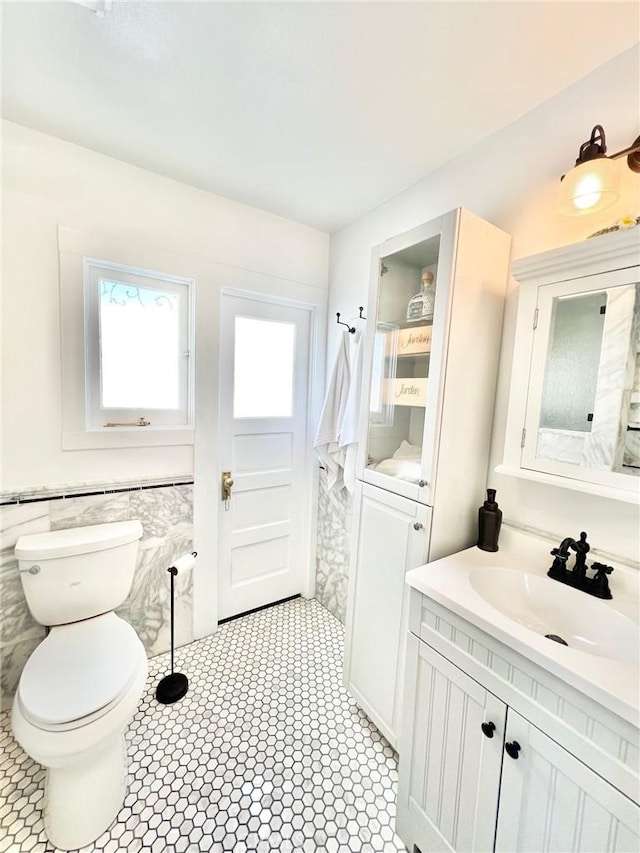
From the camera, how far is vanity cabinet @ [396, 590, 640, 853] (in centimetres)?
68

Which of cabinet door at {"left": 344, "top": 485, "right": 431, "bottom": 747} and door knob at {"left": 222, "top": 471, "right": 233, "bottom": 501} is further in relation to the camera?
door knob at {"left": 222, "top": 471, "right": 233, "bottom": 501}

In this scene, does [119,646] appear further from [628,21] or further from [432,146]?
[628,21]

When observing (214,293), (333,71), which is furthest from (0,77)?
(333,71)

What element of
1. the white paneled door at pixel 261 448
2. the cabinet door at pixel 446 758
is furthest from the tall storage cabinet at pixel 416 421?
the white paneled door at pixel 261 448

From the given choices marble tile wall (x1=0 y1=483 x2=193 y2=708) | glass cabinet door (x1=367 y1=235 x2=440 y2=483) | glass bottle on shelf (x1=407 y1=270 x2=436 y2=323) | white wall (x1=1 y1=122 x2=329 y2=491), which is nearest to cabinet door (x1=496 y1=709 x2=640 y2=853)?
glass cabinet door (x1=367 y1=235 x2=440 y2=483)

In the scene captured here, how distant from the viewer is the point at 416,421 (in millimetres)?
1381

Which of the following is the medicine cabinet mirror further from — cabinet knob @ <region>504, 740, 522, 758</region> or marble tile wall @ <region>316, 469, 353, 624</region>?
marble tile wall @ <region>316, 469, 353, 624</region>

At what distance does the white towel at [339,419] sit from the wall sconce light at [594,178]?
3.47ft

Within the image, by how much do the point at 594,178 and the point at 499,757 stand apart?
5.17ft

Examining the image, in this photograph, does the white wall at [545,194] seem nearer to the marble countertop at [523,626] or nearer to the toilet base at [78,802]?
the marble countertop at [523,626]

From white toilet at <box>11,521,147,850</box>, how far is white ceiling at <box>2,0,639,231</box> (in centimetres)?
172

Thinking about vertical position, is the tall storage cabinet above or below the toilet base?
above

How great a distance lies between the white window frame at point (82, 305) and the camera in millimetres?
1521

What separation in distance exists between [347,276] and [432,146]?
788mm
